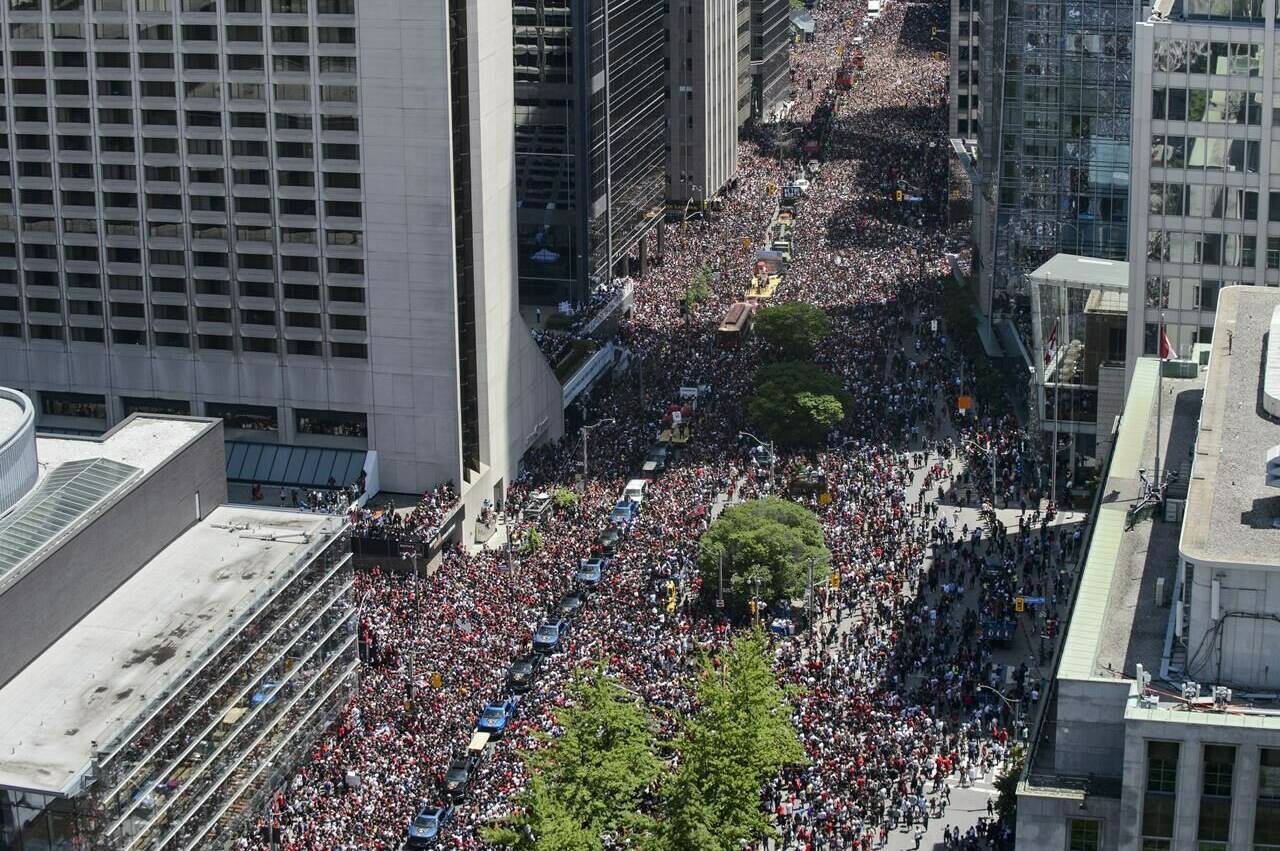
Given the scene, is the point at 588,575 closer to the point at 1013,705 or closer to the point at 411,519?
the point at 411,519

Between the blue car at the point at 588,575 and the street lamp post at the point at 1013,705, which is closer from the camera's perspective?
the street lamp post at the point at 1013,705

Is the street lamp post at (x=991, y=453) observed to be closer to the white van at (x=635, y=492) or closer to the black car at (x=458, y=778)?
the white van at (x=635, y=492)

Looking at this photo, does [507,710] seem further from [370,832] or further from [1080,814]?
[1080,814]

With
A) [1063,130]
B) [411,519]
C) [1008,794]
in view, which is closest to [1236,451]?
[1008,794]

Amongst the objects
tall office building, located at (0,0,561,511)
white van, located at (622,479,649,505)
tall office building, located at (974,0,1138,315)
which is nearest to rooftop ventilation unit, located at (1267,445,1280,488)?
white van, located at (622,479,649,505)

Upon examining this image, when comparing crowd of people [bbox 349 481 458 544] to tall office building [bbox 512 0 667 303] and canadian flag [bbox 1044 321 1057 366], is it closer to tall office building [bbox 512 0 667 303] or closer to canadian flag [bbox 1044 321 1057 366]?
canadian flag [bbox 1044 321 1057 366]

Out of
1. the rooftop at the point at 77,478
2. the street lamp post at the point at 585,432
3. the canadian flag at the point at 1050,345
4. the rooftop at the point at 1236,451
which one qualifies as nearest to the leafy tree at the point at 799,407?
the street lamp post at the point at 585,432
